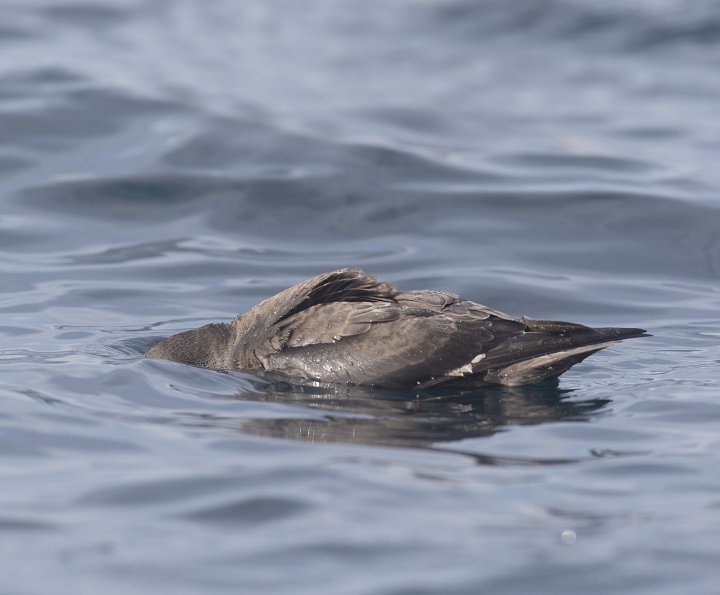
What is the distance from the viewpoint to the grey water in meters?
5.59

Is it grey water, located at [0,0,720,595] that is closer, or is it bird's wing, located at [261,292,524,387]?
grey water, located at [0,0,720,595]

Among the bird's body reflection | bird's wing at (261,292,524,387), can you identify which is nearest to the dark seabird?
bird's wing at (261,292,524,387)

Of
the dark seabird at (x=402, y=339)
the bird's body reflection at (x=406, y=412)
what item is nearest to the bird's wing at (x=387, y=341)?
the dark seabird at (x=402, y=339)

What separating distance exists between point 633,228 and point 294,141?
464cm

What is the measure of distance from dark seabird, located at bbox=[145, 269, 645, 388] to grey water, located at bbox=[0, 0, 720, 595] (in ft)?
0.62

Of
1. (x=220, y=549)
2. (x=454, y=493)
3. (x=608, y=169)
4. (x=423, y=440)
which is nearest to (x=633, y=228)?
(x=608, y=169)

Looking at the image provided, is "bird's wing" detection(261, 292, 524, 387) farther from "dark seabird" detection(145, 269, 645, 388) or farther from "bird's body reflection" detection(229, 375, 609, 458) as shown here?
"bird's body reflection" detection(229, 375, 609, 458)

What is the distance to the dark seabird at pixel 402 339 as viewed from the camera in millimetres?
8164

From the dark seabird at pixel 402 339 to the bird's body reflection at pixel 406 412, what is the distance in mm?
112

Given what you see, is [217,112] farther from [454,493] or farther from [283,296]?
[454,493]

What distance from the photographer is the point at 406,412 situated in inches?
302

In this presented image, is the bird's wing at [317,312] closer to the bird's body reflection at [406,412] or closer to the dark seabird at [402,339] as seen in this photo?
the dark seabird at [402,339]

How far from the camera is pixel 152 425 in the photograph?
7410mm

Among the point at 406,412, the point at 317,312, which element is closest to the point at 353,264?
the point at 317,312
